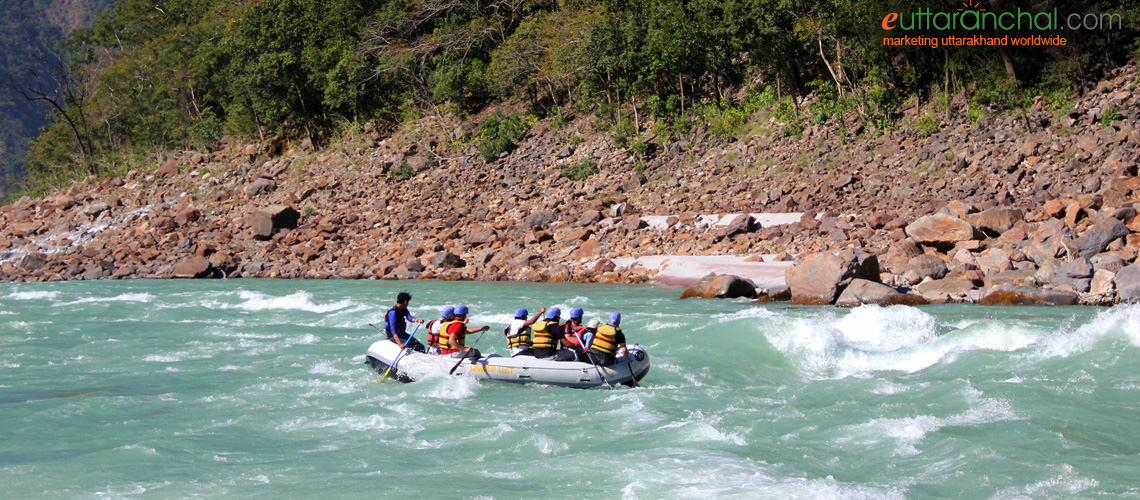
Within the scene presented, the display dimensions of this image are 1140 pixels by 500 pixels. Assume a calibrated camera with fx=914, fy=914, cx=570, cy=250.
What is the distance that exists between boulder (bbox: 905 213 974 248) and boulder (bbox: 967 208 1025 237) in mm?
387

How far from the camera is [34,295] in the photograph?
2383 centimetres

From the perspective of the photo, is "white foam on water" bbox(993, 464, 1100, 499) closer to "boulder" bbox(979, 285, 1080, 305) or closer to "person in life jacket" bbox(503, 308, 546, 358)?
"person in life jacket" bbox(503, 308, 546, 358)

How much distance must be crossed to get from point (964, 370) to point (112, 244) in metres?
31.0

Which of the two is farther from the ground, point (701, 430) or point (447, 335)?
point (447, 335)

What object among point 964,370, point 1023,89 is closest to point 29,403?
point 964,370

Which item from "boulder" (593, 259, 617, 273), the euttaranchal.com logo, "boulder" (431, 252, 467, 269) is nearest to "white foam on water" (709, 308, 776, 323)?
"boulder" (593, 259, 617, 273)

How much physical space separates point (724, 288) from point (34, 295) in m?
17.9

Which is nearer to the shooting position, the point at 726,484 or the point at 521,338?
the point at 726,484

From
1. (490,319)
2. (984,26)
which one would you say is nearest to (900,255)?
(490,319)

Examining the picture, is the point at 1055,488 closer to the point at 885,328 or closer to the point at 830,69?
the point at 885,328

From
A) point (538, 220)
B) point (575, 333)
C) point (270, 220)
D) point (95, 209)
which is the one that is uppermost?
point (95, 209)

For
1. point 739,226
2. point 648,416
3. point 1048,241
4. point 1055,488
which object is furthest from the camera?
point 739,226

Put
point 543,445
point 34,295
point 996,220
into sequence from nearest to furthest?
point 543,445 < point 996,220 < point 34,295

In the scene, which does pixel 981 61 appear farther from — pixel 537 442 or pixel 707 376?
pixel 537 442
